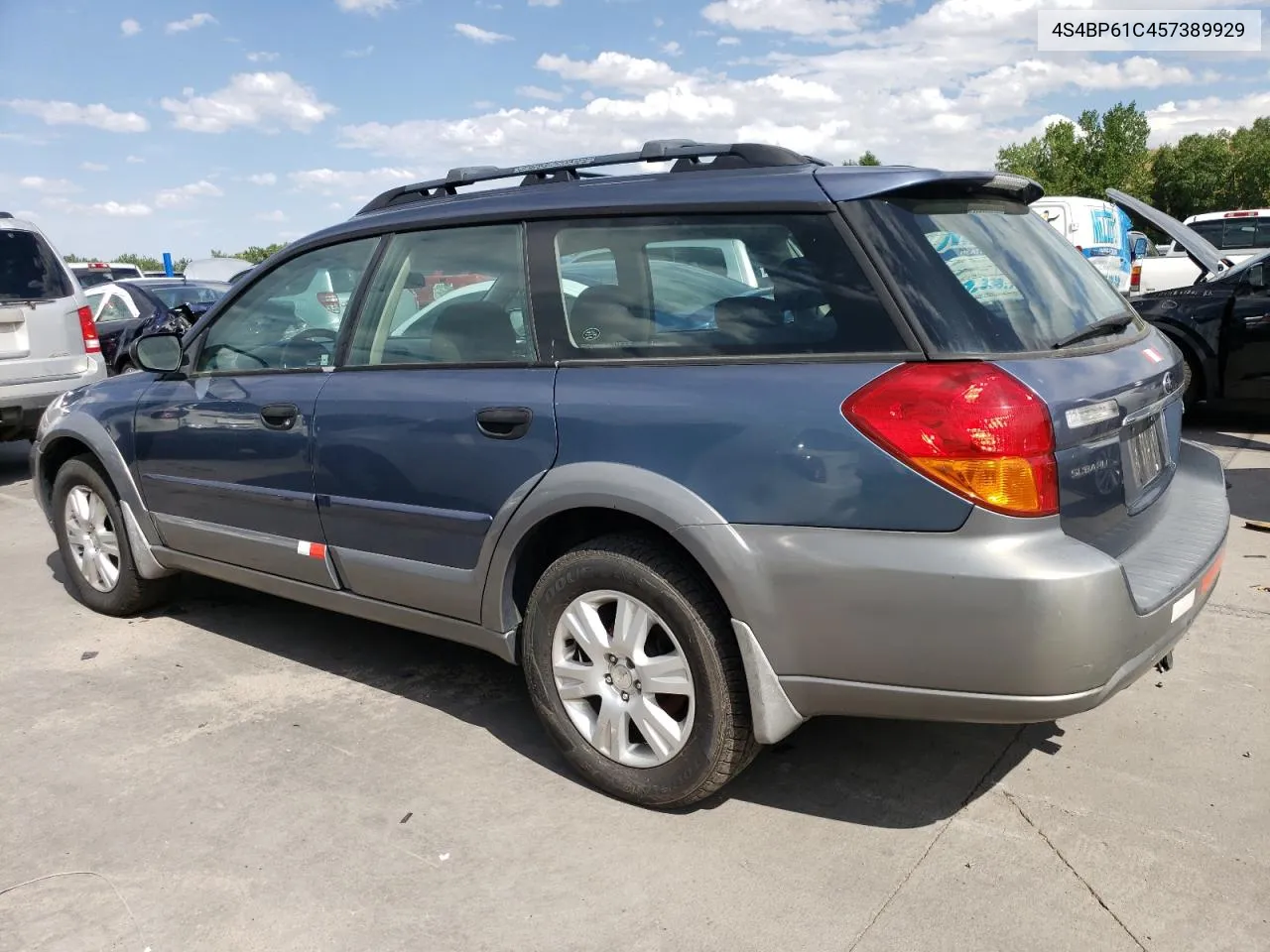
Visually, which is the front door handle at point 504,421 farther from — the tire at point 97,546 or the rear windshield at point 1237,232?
the rear windshield at point 1237,232

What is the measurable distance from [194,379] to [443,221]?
4.53ft

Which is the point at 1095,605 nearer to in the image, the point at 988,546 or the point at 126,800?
the point at 988,546

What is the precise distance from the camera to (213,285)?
525 inches

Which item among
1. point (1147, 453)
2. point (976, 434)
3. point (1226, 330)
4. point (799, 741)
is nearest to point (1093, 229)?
point (1226, 330)

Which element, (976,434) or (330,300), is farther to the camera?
(330,300)

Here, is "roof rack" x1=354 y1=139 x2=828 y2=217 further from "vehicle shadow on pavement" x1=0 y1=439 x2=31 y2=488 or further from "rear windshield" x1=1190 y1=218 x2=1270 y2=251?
"rear windshield" x1=1190 y1=218 x2=1270 y2=251

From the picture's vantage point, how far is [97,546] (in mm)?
4840

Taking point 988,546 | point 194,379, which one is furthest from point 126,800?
point 988,546

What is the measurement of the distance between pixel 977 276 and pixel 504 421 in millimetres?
1352

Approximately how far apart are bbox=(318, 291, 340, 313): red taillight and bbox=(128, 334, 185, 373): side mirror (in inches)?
32.8

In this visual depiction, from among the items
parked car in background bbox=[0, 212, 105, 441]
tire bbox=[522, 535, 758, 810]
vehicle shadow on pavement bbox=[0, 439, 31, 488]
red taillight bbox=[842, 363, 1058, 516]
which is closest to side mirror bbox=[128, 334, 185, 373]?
tire bbox=[522, 535, 758, 810]

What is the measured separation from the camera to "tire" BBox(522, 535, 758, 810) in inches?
109

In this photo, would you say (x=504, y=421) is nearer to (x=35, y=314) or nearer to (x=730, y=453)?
(x=730, y=453)

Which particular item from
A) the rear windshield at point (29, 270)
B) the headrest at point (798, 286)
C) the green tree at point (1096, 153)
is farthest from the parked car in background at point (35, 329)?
the green tree at point (1096, 153)
